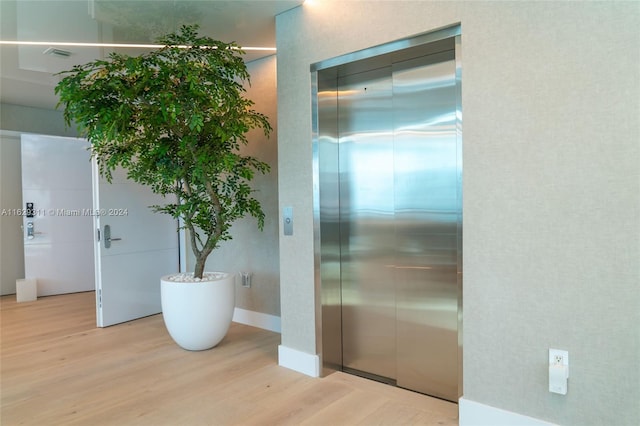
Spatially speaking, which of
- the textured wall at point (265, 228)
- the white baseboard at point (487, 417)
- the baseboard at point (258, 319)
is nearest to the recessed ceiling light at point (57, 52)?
the textured wall at point (265, 228)

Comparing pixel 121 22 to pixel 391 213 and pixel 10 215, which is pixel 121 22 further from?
pixel 10 215

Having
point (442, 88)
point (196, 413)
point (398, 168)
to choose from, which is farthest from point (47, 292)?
point (442, 88)

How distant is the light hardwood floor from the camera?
2521mm

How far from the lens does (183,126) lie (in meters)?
3.34

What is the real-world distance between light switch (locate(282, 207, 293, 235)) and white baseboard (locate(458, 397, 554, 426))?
1565 mm

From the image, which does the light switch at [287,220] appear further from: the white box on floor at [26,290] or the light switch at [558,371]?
the white box on floor at [26,290]

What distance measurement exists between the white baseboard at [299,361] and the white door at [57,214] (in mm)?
4382

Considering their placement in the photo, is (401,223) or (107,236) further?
(107,236)

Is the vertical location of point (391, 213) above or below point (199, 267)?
above

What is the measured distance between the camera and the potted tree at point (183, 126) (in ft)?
9.34

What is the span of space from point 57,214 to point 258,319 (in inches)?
147

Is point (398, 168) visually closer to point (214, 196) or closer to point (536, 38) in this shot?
point (536, 38)

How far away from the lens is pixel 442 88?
274 cm

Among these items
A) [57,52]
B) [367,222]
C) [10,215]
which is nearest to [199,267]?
[367,222]
